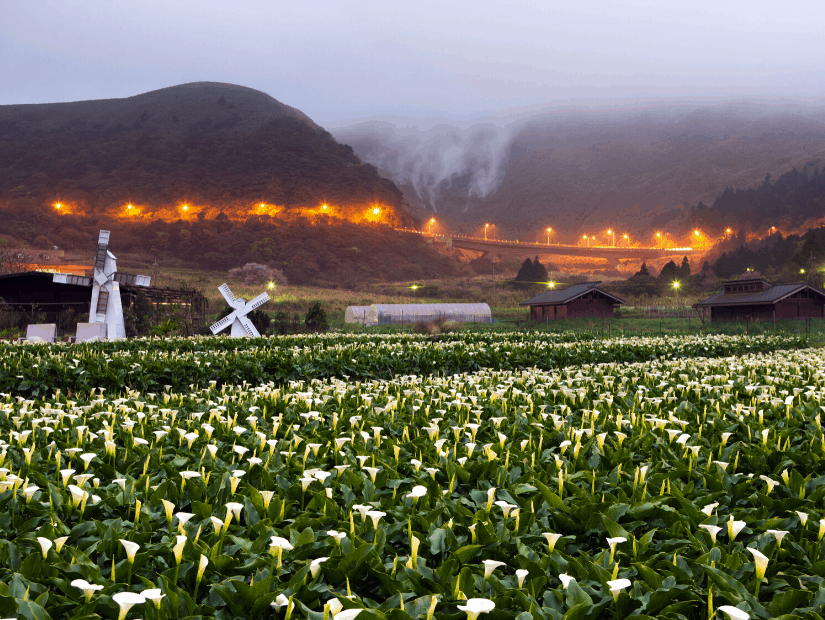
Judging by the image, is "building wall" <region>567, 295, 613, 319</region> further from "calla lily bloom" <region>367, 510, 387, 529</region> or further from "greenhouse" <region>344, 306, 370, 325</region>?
"calla lily bloom" <region>367, 510, 387, 529</region>

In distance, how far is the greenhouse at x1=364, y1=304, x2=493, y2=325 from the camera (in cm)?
6550

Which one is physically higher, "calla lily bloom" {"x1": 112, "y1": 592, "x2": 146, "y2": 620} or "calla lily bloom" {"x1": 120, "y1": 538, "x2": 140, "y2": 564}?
"calla lily bloom" {"x1": 112, "y1": 592, "x2": 146, "y2": 620}

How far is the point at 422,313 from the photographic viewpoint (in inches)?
2657

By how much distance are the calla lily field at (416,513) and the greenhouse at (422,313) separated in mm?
56940

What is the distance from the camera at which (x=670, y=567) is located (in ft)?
10.1

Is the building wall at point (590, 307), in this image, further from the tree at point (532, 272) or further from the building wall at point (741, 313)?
the tree at point (532, 272)

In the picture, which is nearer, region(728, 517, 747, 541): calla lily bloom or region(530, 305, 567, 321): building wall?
region(728, 517, 747, 541): calla lily bloom

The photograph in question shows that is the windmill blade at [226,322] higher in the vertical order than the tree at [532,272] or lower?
lower

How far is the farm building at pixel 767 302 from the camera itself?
181ft

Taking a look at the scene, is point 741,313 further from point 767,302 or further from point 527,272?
point 527,272

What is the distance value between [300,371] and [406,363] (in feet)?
12.1

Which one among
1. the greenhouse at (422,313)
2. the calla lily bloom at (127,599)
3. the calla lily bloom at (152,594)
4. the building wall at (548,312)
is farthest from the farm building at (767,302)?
the calla lily bloom at (127,599)

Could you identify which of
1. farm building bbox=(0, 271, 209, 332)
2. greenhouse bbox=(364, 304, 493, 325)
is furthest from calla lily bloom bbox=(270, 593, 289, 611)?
greenhouse bbox=(364, 304, 493, 325)

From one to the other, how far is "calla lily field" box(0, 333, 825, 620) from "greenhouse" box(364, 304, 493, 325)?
187 feet
